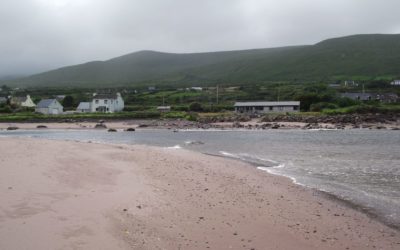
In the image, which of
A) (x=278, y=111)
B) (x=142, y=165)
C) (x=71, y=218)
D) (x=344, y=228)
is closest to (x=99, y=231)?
(x=71, y=218)

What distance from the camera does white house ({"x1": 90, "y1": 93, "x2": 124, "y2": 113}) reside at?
111m

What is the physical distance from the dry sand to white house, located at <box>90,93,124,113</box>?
96.1m

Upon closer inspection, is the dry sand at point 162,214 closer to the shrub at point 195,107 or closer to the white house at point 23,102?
the shrub at point 195,107

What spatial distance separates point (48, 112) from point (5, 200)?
103 m

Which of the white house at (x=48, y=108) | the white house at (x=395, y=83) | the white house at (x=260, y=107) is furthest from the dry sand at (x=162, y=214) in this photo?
the white house at (x=395, y=83)

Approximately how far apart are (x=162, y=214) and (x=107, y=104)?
339 ft

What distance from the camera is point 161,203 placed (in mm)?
11758

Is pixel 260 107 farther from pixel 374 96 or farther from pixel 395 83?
pixel 395 83

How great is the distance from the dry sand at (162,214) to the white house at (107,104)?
96.1 meters

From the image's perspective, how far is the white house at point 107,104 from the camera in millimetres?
110875

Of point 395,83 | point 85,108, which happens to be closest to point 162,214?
point 85,108

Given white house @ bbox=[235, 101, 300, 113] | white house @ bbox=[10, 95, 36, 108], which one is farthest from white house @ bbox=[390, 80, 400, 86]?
white house @ bbox=[10, 95, 36, 108]

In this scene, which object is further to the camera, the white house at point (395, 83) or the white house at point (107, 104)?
the white house at point (395, 83)

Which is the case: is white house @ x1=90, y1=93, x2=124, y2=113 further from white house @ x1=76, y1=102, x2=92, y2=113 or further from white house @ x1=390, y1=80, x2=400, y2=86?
white house @ x1=390, y1=80, x2=400, y2=86
